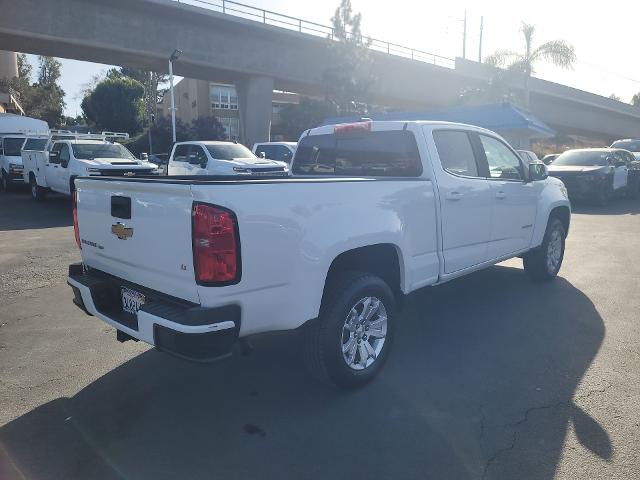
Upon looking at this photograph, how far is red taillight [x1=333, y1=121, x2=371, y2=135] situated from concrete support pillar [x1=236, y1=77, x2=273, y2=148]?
27.8 meters

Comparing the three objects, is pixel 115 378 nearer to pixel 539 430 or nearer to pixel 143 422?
pixel 143 422

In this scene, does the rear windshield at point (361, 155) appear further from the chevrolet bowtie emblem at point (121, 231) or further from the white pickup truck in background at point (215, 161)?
the white pickup truck in background at point (215, 161)

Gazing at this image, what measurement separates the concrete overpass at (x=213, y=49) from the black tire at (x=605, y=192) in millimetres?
20667

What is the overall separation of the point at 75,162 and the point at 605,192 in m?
14.3

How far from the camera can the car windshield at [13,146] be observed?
65.2 ft

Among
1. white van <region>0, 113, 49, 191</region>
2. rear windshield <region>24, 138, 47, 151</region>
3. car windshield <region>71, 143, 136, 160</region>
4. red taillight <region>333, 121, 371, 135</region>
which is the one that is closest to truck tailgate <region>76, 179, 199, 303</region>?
red taillight <region>333, 121, 371, 135</region>

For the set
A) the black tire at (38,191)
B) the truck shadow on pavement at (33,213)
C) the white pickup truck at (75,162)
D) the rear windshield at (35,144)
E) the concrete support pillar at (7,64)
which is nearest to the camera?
the truck shadow on pavement at (33,213)

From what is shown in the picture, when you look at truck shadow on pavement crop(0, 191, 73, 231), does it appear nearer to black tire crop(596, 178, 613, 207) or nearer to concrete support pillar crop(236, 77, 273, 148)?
black tire crop(596, 178, 613, 207)

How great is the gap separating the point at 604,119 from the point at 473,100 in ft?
110

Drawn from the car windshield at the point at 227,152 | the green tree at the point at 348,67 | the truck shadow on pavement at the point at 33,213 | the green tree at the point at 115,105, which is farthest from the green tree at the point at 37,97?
the car windshield at the point at 227,152

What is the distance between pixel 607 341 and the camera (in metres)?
4.61

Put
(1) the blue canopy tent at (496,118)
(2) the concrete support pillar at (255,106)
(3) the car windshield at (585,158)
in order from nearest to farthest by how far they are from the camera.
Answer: (3) the car windshield at (585,158) → (1) the blue canopy tent at (496,118) → (2) the concrete support pillar at (255,106)

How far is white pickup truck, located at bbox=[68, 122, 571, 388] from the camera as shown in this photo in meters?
2.89

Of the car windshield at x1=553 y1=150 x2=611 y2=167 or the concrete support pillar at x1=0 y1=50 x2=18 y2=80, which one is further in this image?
the concrete support pillar at x1=0 y1=50 x2=18 y2=80
